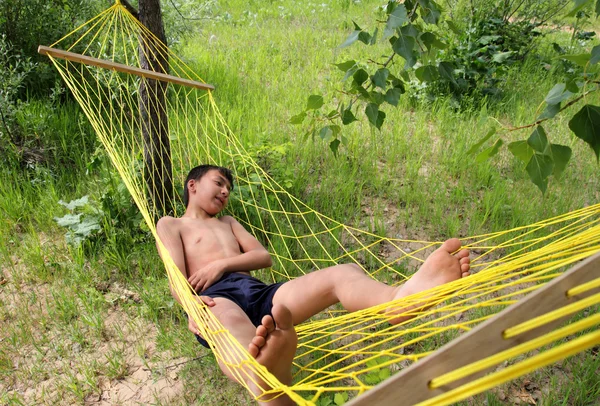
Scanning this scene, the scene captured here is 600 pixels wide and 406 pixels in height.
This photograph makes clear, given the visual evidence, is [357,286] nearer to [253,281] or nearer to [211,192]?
[253,281]

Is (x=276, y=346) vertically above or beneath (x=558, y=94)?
beneath

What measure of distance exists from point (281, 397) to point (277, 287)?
18.9 inches

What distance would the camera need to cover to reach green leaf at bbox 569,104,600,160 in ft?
4.04

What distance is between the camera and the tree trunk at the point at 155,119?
254cm

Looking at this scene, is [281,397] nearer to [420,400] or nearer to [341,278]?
[341,278]

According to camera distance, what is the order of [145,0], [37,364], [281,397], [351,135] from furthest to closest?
[351,135], [145,0], [37,364], [281,397]

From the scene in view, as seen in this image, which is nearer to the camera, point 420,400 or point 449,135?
point 420,400

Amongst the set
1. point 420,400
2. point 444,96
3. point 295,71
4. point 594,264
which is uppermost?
point 295,71

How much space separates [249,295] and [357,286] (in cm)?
41

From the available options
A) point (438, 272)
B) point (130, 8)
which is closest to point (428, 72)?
point (438, 272)

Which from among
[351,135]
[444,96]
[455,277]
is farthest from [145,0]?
[444,96]

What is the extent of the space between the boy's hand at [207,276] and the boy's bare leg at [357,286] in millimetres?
277

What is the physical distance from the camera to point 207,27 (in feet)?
18.6

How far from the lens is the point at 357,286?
1.62m
